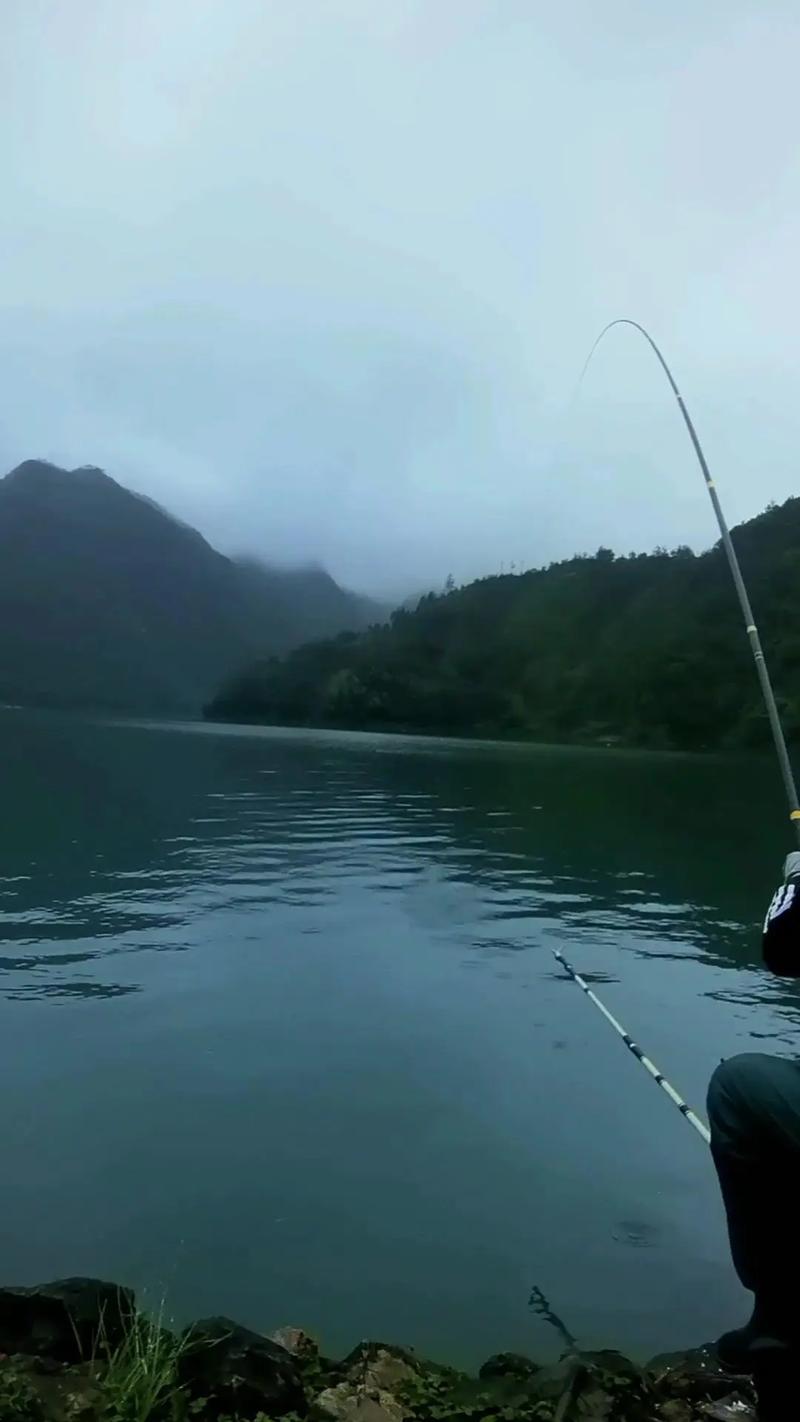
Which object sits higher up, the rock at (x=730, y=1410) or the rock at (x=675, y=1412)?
the rock at (x=730, y=1410)

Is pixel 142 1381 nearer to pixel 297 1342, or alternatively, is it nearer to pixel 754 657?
pixel 297 1342

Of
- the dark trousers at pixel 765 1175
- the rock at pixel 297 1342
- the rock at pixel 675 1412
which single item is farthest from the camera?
the rock at pixel 297 1342

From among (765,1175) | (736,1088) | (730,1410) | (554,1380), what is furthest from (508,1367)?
(736,1088)

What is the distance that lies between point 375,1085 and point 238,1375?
20.5ft

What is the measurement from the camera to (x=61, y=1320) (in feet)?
18.7

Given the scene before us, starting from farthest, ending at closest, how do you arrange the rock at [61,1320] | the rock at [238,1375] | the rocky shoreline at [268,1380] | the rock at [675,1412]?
the rock at [61,1320] → the rock at [675,1412] → the rock at [238,1375] → the rocky shoreline at [268,1380]

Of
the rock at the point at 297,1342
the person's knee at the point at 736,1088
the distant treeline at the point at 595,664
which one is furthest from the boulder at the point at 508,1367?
the distant treeline at the point at 595,664

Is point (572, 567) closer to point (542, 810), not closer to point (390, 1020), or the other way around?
point (542, 810)

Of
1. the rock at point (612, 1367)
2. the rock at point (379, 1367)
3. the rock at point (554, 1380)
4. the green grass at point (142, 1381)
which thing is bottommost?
the rock at point (379, 1367)

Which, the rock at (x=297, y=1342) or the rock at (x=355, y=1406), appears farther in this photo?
the rock at (x=297, y=1342)

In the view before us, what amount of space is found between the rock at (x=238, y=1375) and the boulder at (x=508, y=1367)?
3.84 feet

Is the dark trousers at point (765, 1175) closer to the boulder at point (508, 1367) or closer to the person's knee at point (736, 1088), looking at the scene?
the person's knee at point (736, 1088)

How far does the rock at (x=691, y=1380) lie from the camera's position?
5312 mm

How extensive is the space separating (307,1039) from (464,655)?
6453 inches
